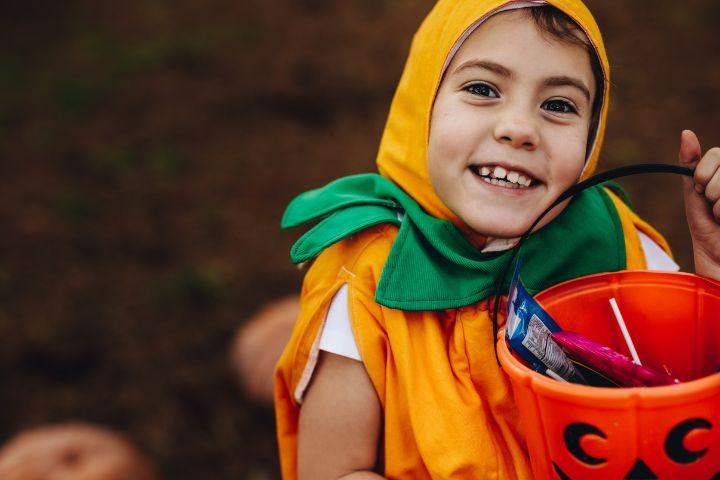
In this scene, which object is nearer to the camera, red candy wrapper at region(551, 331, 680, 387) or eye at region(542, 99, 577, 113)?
red candy wrapper at region(551, 331, 680, 387)

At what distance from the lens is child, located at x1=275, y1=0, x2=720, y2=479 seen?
1.51m

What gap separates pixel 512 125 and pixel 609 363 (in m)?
0.46

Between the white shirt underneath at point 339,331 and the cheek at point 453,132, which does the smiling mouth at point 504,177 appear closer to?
the cheek at point 453,132

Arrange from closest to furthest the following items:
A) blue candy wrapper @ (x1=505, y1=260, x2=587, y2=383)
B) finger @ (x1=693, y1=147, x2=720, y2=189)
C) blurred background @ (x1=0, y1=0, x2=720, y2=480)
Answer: blue candy wrapper @ (x1=505, y1=260, x2=587, y2=383) < finger @ (x1=693, y1=147, x2=720, y2=189) < blurred background @ (x1=0, y1=0, x2=720, y2=480)

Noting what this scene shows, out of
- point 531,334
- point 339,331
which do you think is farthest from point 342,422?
point 531,334

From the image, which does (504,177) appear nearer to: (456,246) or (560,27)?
(456,246)

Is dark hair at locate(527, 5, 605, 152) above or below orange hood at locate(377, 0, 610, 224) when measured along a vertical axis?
above

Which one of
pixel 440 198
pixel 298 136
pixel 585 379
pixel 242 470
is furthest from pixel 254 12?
pixel 585 379

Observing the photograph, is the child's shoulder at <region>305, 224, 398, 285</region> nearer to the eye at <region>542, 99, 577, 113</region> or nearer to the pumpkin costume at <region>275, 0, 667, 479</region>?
the pumpkin costume at <region>275, 0, 667, 479</region>

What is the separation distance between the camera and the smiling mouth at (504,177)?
A: 1515 millimetres

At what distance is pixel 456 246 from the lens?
1.62 metres

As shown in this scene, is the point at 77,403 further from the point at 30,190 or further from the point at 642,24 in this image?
the point at 642,24

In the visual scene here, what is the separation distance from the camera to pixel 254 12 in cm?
670

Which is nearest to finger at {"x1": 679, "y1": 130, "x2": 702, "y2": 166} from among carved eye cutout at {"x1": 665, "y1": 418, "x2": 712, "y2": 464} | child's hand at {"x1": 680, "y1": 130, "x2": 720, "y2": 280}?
child's hand at {"x1": 680, "y1": 130, "x2": 720, "y2": 280}
